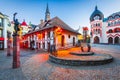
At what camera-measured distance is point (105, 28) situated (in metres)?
43.2

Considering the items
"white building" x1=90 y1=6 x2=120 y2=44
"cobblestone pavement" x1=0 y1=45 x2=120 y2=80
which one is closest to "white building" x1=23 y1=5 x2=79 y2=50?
"cobblestone pavement" x1=0 y1=45 x2=120 y2=80

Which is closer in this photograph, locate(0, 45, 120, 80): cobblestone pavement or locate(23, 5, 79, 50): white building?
locate(0, 45, 120, 80): cobblestone pavement

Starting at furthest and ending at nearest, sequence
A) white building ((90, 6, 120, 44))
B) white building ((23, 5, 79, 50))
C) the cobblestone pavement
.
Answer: white building ((90, 6, 120, 44)), white building ((23, 5, 79, 50)), the cobblestone pavement

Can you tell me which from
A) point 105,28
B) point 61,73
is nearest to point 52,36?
point 61,73

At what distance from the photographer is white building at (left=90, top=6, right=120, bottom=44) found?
130 feet

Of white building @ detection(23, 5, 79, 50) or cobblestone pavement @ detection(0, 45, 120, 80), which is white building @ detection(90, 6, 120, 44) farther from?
cobblestone pavement @ detection(0, 45, 120, 80)

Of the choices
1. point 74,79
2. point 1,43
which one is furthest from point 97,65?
point 1,43

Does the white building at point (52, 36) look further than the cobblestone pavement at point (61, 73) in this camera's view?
Yes

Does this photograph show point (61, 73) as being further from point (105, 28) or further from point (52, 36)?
point (105, 28)

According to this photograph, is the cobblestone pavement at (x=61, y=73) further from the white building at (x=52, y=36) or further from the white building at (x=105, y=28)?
the white building at (x=105, y=28)

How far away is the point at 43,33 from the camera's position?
24047 mm

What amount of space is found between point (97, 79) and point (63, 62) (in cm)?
414

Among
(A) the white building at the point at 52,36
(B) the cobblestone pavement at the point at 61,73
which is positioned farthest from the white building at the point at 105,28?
(B) the cobblestone pavement at the point at 61,73

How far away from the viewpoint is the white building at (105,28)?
130 feet
